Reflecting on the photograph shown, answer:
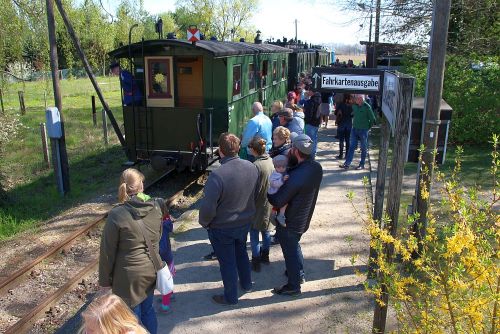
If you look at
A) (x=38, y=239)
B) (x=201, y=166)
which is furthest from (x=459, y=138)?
(x=38, y=239)

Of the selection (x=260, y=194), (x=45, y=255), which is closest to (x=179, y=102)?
(x=45, y=255)

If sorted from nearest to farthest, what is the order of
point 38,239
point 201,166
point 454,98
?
point 38,239, point 201,166, point 454,98

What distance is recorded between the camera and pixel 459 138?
12586 millimetres

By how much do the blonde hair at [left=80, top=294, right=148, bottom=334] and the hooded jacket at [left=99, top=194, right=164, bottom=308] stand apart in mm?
1357

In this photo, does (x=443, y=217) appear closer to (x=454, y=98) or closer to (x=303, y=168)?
(x=303, y=168)

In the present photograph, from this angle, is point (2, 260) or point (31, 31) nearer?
point (2, 260)

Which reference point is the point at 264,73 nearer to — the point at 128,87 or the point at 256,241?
the point at 128,87

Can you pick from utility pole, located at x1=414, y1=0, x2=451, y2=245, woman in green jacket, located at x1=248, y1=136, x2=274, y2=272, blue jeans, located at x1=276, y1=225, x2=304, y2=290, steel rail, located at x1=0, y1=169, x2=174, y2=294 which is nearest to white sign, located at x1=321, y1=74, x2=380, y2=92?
utility pole, located at x1=414, y1=0, x2=451, y2=245

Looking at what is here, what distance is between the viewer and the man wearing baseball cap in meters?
4.59

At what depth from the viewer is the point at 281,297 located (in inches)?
196

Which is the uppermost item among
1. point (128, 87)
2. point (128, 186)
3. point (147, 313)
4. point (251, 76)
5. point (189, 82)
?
point (251, 76)

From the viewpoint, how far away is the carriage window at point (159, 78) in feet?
30.6

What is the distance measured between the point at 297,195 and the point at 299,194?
2 cm

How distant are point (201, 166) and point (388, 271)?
6.66 meters
